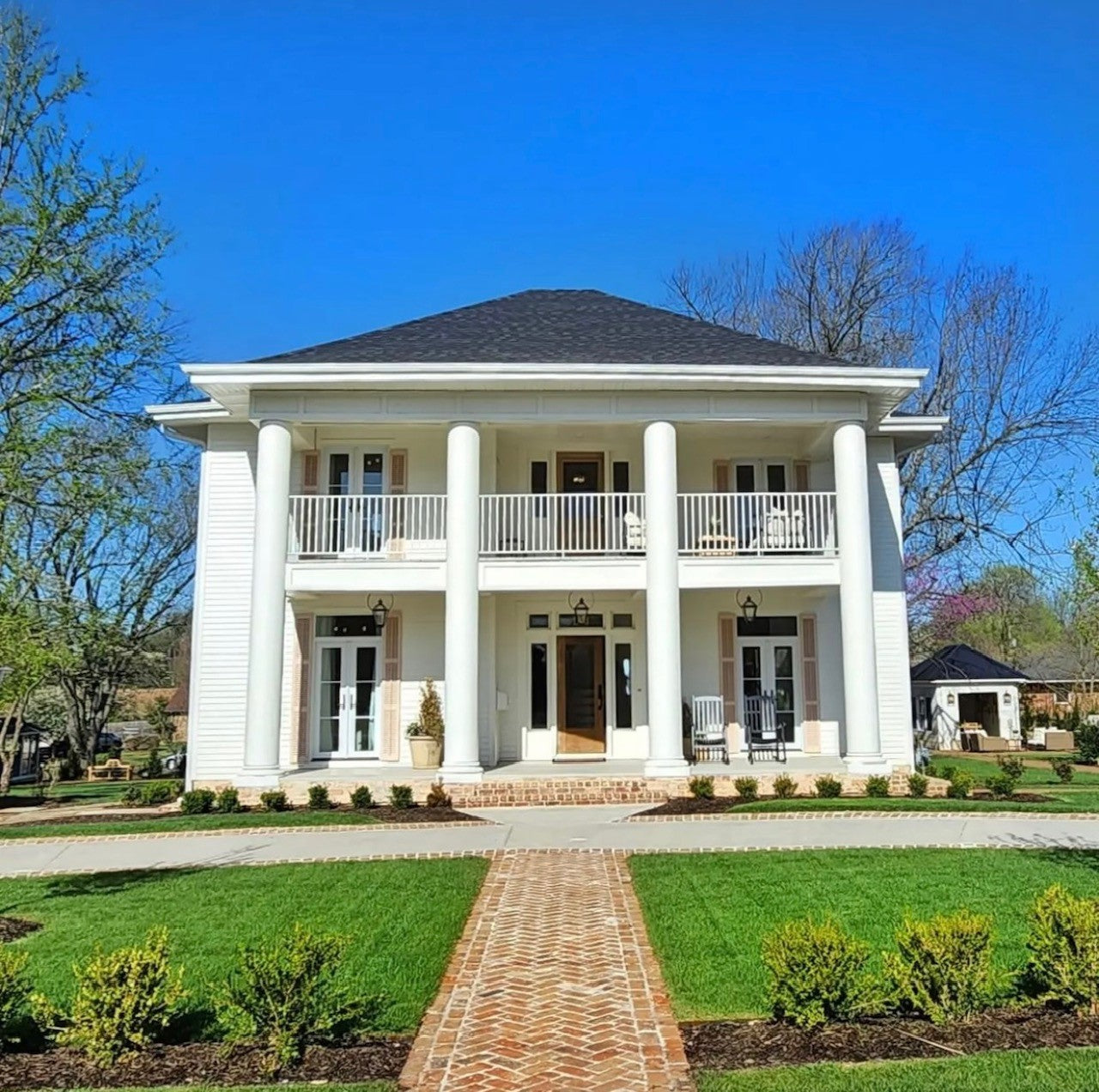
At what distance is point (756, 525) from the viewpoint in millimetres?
17047

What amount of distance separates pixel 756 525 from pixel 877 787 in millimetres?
5039

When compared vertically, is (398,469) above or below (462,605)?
above

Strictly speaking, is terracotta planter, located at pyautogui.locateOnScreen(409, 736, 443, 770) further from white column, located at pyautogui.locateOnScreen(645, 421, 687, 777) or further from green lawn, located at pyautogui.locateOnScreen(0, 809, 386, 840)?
white column, located at pyautogui.locateOnScreen(645, 421, 687, 777)

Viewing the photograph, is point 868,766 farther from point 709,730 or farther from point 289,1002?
point 289,1002

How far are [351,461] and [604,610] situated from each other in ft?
18.1

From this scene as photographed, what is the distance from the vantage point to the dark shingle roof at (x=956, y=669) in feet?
95.6

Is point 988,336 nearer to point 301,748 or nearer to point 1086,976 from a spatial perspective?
point 301,748

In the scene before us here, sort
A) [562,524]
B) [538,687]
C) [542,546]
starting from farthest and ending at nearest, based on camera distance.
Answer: [538,687]
[562,524]
[542,546]

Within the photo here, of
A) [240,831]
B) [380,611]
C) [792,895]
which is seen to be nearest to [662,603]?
[380,611]

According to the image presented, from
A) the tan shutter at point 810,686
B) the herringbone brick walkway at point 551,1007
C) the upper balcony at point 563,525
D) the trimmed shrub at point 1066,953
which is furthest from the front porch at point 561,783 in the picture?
the trimmed shrub at point 1066,953

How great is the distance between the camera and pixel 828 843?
34.3 ft

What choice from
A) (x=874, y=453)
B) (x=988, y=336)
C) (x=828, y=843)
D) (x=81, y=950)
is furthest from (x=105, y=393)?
(x=988, y=336)

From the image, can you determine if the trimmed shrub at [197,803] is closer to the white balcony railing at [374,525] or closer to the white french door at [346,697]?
the white french door at [346,697]

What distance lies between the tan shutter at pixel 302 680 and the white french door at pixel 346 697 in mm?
168
